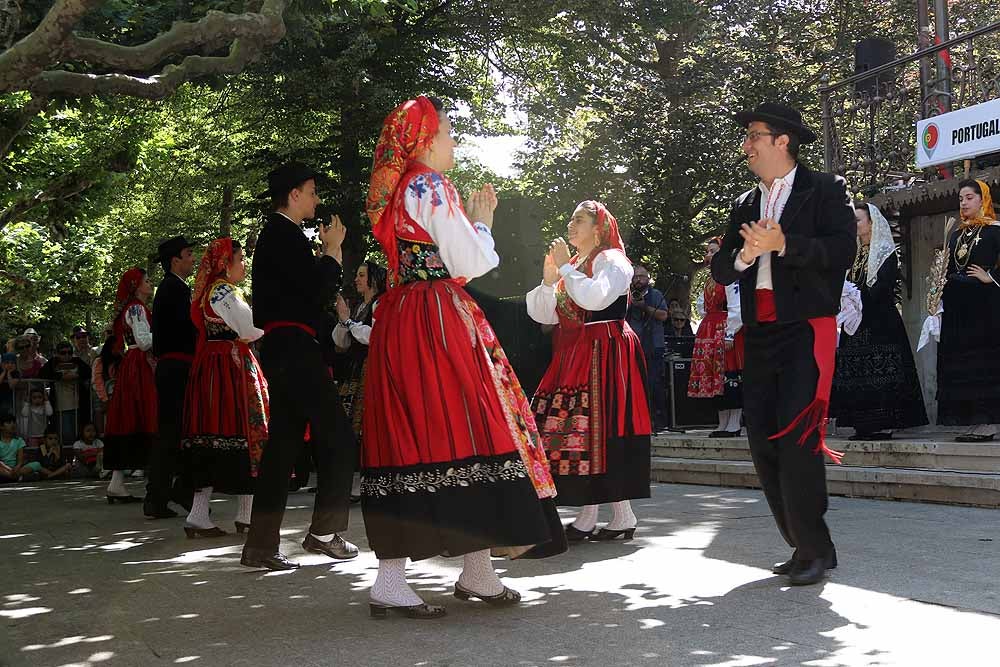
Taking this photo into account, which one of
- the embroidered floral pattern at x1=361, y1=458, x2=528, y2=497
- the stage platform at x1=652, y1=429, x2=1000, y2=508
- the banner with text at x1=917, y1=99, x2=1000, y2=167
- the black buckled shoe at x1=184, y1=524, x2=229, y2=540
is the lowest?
the black buckled shoe at x1=184, y1=524, x2=229, y2=540

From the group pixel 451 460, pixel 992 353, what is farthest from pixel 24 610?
pixel 992 353

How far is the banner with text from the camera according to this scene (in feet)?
31.9

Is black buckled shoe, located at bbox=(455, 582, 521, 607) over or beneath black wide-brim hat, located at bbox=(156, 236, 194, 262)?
beneath

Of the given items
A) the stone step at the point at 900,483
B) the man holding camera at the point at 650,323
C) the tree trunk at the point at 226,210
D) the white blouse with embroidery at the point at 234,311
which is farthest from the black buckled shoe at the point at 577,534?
the tree trunk at the point at 226,210

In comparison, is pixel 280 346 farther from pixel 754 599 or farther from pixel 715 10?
pixel 715 10

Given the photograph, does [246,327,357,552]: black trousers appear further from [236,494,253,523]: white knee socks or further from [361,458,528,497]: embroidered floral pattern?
[236,494,253,523]: white knee socks

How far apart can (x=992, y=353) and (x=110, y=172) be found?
1360 cm

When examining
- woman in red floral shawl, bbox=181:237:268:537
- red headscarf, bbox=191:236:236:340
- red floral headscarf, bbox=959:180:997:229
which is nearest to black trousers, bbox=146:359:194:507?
woman in red floral shawl, bbox=181:237:268:537

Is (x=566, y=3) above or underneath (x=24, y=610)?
above

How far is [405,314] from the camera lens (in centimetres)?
470

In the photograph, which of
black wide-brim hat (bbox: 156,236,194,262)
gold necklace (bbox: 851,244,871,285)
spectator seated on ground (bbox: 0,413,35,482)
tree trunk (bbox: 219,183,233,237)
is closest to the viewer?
black wide-brim hat (bbox: 156,236,194,262)

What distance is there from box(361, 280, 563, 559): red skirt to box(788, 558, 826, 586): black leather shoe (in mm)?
1089

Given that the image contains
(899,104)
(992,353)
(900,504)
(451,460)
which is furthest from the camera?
(899,104)

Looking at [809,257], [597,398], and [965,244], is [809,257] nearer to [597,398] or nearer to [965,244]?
[597,398]
